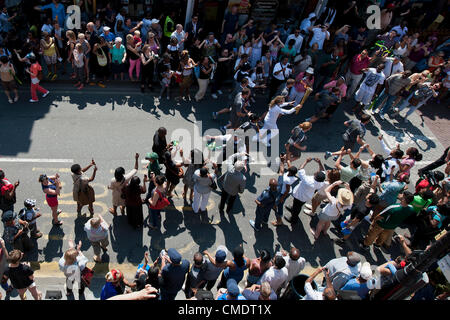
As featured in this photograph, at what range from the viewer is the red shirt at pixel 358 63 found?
12172 mm

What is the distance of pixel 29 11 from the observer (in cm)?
1311

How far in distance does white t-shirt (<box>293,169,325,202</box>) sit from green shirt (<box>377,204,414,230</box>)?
1.39m

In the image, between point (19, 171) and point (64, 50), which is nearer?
point (19, 171)

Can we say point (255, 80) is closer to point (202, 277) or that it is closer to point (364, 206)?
point (364, 206)

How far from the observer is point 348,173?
846 centimetres

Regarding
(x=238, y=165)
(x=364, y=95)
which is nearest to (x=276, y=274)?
(x=238, y=165)

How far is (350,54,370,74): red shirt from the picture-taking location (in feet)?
39.9

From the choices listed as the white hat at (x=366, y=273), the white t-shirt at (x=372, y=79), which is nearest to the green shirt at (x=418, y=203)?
the white hat at (x=366, y=273)

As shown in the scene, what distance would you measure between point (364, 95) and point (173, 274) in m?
8.83

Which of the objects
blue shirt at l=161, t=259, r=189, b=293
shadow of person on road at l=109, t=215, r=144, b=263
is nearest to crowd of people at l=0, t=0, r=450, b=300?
blue shirt at l=161, t=259, r=189, b=293

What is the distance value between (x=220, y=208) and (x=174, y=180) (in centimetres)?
126

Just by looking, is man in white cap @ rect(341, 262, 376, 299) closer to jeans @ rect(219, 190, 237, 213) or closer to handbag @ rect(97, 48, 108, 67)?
jeans @ rect(219, 190, 237, 213)

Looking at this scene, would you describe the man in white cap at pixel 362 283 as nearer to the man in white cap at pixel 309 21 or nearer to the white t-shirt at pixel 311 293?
the white t-shirt at pixel 311 293
